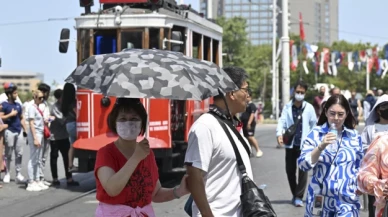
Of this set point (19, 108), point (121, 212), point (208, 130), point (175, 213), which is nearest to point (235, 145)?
point (208, 130)

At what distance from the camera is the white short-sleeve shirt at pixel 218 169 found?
4.96 meters

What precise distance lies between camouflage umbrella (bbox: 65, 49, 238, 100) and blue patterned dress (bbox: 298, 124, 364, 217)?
6.47 ft

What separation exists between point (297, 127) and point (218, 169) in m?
6.51

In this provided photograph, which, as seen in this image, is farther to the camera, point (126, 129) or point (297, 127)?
point (297, 127)

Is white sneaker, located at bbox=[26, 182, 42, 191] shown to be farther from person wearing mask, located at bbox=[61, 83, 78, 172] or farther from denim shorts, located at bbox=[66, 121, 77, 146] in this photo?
denim shorts, located at bbox=[66, 121, 77, 146]

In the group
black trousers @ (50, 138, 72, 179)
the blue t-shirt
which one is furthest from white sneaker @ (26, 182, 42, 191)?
the blue t-shirt

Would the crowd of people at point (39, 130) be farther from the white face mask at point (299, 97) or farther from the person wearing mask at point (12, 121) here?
the white face mask at point (299, 97)

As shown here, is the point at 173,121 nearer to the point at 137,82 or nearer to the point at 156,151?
the point at 156,151

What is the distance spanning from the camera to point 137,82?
176 inches

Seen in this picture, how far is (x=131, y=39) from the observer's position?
13.5 metres

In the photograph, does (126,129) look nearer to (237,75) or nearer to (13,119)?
(237,75)

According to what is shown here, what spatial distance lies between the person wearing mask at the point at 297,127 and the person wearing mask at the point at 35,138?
13.4ft

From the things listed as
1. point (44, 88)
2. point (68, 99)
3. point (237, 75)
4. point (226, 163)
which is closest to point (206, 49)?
point (68, 99)

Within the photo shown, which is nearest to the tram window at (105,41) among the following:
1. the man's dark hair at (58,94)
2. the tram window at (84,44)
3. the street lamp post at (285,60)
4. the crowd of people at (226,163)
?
the tram window at (84,44)
